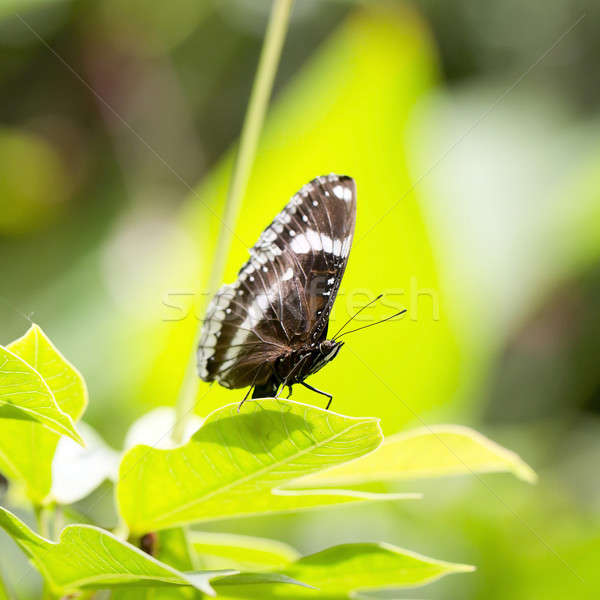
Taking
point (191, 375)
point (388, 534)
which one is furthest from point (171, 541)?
point (388, 534)

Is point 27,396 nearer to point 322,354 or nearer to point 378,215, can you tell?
point 322,354

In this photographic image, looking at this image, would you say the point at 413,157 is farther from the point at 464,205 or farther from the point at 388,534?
the point at 388,534

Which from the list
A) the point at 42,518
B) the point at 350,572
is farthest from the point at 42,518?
the point at 350,572

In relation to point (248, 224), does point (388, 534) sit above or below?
below

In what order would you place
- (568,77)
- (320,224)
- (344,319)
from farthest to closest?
(568,77), (344,319), (320,224)

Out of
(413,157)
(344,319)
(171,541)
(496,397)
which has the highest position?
(413,157)

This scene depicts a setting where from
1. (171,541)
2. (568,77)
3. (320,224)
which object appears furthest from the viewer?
(568,77)

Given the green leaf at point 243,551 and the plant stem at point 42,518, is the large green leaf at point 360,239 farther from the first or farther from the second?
the plant stem at point 42,518

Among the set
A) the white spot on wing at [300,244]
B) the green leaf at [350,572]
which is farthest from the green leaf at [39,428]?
the white spot on wing at [300,244]
